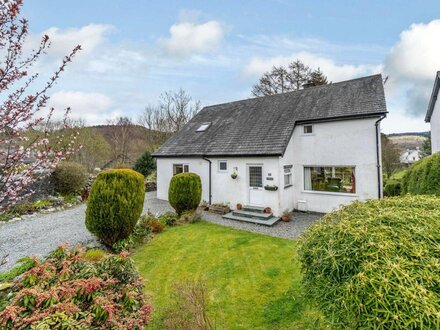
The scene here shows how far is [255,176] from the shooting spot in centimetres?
1284

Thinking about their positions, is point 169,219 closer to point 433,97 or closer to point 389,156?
point 433,97

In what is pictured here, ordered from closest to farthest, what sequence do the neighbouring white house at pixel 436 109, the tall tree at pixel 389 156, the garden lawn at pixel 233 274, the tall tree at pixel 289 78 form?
the garden lawn at pixel 233 274 → the neighbouring white house at pixel 436 109 → the tall tree at pixel 289 78 → the tall tree at pixel 389 156

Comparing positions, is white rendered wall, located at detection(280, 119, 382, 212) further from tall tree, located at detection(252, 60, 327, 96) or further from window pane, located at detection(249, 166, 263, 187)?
tall tree, located at detection(252, 60, 327, 96)

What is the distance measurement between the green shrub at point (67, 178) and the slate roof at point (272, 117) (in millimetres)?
6009

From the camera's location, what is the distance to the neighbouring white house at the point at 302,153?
1161 centimetres

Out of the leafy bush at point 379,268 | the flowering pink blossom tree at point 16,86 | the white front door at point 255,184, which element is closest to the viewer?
the leafy bush at point 379,268

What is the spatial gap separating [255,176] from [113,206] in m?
7.70

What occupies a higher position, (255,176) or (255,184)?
(255,176)

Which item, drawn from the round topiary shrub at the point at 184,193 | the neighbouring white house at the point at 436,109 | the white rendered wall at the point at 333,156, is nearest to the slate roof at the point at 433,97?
the neighbouring white house at the point at 436,109

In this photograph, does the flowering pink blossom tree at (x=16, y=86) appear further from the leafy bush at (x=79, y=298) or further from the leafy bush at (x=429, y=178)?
the leafy bush at (x=429, y=178)

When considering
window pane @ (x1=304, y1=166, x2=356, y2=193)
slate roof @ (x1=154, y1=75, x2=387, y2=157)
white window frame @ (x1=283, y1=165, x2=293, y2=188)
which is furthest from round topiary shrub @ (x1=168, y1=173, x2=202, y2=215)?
window pane @ (x1=304, y1=166, x2=356, y2=193)

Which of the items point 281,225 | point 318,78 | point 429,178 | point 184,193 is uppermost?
point 318,78

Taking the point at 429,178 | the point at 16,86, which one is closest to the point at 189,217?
the point at 16,86

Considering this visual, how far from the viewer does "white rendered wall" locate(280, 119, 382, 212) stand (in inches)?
450
